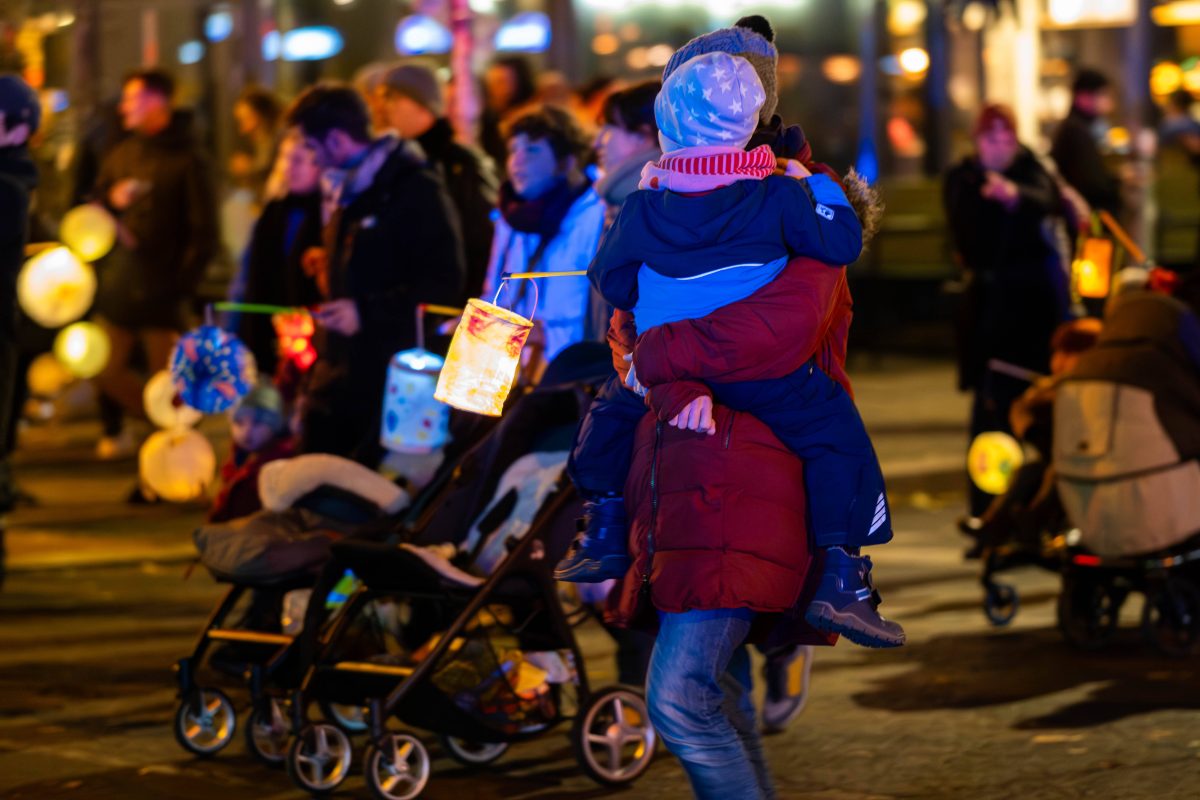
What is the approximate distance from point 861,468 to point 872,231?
0.62 metres

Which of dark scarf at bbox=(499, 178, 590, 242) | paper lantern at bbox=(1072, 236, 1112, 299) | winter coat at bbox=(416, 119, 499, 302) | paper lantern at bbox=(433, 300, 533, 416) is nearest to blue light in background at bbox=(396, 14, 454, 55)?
winter coat at bbox=(416, 119, 499, 302)

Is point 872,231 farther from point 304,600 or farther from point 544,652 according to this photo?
point 304,600

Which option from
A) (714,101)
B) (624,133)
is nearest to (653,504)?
(714,101)

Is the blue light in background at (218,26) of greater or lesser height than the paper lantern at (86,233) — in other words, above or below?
above

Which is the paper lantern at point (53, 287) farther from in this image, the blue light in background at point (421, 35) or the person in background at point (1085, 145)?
the blue light in background at point (421, 35)

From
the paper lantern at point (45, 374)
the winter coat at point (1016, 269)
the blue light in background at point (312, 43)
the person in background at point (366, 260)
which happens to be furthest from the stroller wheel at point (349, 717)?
the blue light in background at point (312, 43)

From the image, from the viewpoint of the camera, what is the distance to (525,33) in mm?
22344

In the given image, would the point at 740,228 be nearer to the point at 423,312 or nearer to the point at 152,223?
the point at 423,312

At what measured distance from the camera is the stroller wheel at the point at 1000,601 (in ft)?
28.2

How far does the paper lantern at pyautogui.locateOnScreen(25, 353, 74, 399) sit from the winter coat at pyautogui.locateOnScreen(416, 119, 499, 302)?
289 cm

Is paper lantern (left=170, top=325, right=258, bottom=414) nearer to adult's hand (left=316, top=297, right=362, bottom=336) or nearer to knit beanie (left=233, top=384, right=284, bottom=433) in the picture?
knit beanie (left=233, top=384, right=284, bottom=433)

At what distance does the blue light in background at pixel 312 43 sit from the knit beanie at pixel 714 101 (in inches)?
758

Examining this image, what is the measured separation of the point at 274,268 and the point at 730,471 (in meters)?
4.72

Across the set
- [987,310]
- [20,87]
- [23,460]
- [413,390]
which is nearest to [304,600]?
[413,390]
